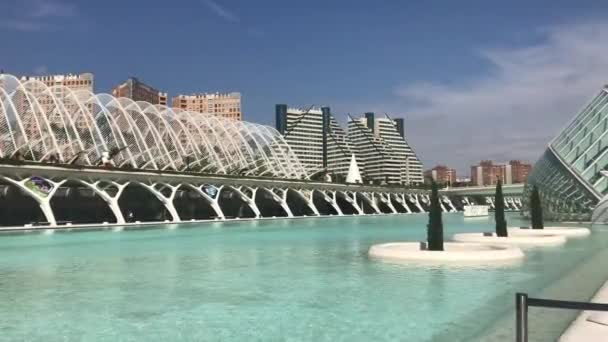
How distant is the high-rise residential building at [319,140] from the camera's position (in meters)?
180

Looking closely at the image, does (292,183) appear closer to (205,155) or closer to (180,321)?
(205,155)

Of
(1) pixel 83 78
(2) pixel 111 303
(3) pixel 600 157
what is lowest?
(2) pixel 111 303

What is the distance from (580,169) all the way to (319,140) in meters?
144

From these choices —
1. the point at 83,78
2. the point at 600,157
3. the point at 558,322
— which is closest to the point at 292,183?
the point at 600,157

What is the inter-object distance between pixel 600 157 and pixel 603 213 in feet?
13.1

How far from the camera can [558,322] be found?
7984mm

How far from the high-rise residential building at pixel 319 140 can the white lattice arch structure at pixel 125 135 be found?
6712cm

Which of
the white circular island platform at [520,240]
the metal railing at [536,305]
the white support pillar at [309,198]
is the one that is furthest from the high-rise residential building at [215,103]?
the metal railing at [536,305]

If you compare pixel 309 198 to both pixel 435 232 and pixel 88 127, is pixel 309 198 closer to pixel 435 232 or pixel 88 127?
pixel 88 127

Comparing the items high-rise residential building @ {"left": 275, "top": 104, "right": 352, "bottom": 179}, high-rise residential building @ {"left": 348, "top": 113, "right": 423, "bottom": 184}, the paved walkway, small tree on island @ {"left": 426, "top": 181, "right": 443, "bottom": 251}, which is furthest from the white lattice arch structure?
high-rise residential building @ {"left": 348, "top": 113, "right": 423, "bottom": 184}

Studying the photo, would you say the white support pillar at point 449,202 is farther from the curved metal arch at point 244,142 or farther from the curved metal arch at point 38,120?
the curved metal arch at point 38,120

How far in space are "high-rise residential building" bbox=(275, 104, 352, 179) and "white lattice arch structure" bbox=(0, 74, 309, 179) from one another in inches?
2643

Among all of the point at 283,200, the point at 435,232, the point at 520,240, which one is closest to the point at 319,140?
the point at 283,200

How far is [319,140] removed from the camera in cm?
18488
